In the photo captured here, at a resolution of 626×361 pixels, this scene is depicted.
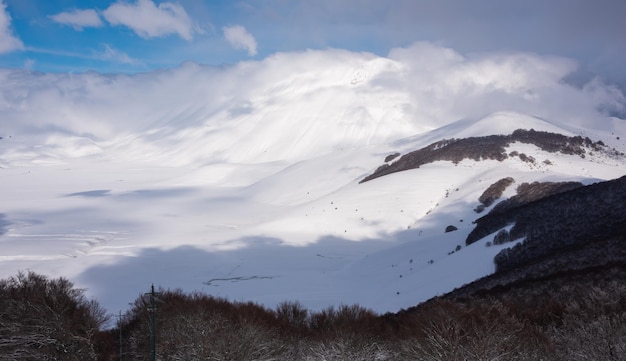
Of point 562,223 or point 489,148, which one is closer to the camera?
point 562,223

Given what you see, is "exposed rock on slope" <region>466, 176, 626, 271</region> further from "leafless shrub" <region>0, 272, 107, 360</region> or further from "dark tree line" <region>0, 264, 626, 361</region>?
"leafless shrub" <region>0, 272, 107, 360</region>

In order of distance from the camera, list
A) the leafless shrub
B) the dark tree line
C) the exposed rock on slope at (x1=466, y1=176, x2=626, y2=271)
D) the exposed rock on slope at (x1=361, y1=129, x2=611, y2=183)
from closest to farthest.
A: the dark tree line
the leafless shrub
the exposed rock on slope at (x1=466, y1=176, x2=626, y2=271)
the exposed rock on slope at (x1=361, y1=129, x2=611, y2=183)

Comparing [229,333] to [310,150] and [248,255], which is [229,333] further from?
[310,150]

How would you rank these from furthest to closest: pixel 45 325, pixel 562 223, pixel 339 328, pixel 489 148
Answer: pixel 489 148 → pixel 562 223 → pixel 45 325 → pixel 339 328

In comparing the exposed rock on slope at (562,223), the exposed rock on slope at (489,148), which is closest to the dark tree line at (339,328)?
the exposed rock on slope at (562,223)

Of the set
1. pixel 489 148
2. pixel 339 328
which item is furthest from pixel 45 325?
pixel 489 148

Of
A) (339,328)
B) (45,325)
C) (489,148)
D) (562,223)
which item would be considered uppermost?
(489,148)

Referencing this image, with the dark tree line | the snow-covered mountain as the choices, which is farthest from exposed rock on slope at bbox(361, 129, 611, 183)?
the dark tree line

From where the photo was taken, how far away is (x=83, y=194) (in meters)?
99.4

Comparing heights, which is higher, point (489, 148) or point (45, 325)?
point (489, 148)

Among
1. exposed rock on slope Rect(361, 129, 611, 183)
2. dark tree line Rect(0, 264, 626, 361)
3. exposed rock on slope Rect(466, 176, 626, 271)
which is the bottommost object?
dark tree line Rect(0, 264, 626, 361)

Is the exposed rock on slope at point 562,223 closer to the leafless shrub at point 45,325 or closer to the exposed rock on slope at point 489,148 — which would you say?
the leafless shrub at point 45,325

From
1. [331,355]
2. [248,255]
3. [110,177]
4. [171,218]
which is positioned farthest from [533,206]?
[110,177]

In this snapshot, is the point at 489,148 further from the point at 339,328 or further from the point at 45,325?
the point at 45,325
